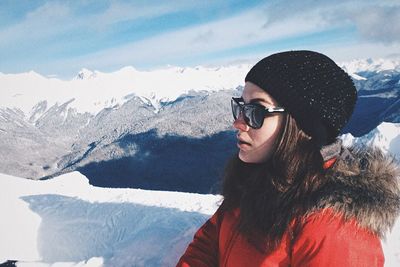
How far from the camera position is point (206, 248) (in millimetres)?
3262

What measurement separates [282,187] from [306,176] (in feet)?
0.54

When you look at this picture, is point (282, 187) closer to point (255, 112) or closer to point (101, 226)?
point (255, 112)

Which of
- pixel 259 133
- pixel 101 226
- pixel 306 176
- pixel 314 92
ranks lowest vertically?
pixel 101 226

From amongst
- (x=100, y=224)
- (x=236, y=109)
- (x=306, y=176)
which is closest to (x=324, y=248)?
(x=306, y=176)

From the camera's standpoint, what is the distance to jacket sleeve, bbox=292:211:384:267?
1.84 metres

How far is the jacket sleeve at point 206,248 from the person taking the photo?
125 inches

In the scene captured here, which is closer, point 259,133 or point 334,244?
point 334,244

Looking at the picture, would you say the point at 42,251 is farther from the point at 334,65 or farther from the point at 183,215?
Answer: the point at 334,65

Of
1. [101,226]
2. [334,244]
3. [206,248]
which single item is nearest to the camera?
[334,244]

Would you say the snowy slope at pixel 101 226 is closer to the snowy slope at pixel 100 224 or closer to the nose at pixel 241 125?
the snowy slope at pixel 100 224

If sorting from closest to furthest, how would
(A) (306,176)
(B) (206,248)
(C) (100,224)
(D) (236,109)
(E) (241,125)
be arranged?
(A) (306,176) < (E) (241,125) < (D) (236,109) < (B) (206,248) < (C) (100,224)

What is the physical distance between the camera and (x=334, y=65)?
2.28m

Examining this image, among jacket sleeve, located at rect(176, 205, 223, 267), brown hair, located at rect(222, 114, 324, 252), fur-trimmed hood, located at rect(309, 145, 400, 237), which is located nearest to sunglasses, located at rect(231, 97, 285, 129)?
brown hair, located at rect(222, 114, 324, 252)

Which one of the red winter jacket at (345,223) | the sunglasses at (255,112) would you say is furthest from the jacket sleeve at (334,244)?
the sunglasses at (255,112)
